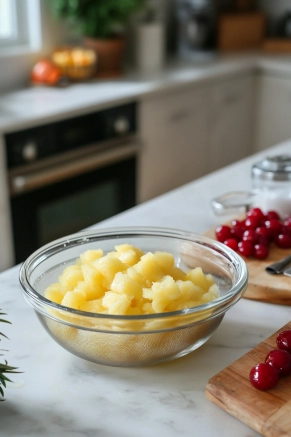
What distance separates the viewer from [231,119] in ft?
11.0

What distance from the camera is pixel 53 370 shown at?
0.87 m

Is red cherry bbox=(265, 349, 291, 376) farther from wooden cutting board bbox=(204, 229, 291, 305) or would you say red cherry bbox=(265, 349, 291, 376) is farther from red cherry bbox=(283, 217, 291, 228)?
red cherry bbox=(283, 217, 291, 228)

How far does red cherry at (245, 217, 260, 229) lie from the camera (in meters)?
1.23

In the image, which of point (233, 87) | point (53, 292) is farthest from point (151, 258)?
point (233, 87)

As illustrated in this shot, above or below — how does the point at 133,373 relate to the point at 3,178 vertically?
above

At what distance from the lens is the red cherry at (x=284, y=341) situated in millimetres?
860

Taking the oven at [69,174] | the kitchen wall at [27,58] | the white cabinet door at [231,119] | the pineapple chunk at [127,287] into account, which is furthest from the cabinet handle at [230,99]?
the pineapple chunk at [127,287]

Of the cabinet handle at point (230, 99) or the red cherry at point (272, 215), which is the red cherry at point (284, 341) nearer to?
the red cherry at point (272, 215)

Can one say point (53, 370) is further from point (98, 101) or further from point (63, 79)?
point (63, 79)

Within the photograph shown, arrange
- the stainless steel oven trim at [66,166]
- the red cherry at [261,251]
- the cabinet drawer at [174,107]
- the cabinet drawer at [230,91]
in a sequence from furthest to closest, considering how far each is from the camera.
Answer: the cabinet drawer at [230,91], the cabinet drawer at [174,107], the stainless steel oven trim at [66,166], the red cherry at [261,251]

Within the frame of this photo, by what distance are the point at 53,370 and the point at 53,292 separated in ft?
0.35

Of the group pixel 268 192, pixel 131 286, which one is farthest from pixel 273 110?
pixel 131 286

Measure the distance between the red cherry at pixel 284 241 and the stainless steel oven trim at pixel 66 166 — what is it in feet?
4.19

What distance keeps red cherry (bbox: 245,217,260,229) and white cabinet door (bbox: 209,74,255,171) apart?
1985mm
